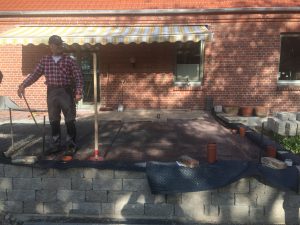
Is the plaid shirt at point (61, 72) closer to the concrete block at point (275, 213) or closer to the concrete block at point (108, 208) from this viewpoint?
the concrete block at point (108, 208)

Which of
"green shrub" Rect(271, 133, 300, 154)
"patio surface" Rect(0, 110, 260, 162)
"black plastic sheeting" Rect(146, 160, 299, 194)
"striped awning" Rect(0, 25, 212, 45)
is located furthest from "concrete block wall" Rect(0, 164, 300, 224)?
"striped awning" Rect(0, 25, 212, 45)

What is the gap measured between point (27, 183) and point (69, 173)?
622 millimetres

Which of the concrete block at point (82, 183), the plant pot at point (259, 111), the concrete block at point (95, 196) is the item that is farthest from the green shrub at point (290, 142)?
the concrete block at point (82, 183)

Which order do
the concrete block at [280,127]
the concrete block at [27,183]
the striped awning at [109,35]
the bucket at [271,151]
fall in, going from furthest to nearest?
the striped awning at [109,35], the concrete block at [280,127], the bucket at [271,151], the concrete block at [27,183]

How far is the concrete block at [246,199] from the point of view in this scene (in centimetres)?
440

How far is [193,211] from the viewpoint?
444cm

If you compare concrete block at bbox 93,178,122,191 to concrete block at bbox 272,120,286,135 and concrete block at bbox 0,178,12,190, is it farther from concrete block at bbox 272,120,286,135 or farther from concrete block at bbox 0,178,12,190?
concrete block at bbox 272,120,286,135

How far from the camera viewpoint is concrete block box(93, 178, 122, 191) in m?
4.50

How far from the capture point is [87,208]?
4.56m

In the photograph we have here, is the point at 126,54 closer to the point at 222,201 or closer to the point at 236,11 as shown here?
the point at 236,11

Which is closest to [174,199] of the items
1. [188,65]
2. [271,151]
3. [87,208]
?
[87,208]

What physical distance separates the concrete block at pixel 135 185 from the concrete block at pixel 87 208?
1.53ft

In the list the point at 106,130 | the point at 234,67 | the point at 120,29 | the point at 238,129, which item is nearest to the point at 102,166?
the point at 106,130

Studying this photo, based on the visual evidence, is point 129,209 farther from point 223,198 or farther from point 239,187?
point 239,187
